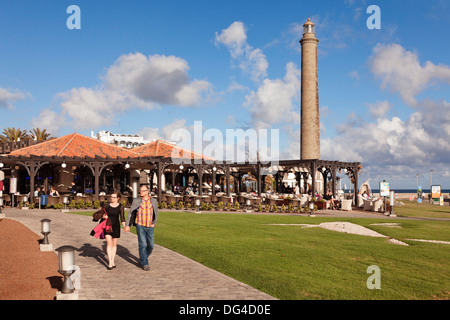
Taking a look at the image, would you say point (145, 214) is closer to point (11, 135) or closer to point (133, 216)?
point (133, 216)

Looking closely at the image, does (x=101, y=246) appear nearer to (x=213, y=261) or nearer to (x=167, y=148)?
(x=213, y=261)

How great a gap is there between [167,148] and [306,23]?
20.5 m

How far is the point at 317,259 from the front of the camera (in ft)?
28.1

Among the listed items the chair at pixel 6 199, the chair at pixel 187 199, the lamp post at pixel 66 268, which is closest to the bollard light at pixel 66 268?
the lamp post at pixel 66 268

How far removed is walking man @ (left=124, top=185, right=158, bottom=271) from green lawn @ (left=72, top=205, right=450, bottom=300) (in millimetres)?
1345

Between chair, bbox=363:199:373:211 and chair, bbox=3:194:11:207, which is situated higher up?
chair, bbox=3:194:11:207

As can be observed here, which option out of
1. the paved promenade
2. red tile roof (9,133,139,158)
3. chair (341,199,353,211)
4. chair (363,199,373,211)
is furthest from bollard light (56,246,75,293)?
chair (363,199,373,211)

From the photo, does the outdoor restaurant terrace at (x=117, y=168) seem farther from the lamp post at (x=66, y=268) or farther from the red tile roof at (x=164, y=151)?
the lamp post at (x=66, y=268)

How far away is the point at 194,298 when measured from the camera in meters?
5.68

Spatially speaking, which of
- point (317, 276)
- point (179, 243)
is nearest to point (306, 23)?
point (179, 243)

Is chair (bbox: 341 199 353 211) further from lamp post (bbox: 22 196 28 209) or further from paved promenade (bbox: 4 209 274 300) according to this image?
lamp post (bbox: 22 196 28 209)

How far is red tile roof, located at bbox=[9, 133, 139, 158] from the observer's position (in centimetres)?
2769

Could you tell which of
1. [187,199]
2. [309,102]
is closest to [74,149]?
[187,199]
